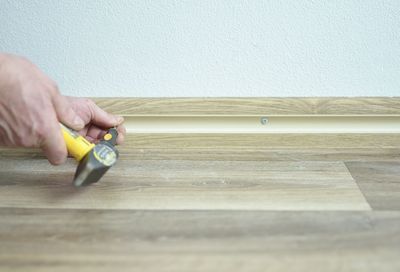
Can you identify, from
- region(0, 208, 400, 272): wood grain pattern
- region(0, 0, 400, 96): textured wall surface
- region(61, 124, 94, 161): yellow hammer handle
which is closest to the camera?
region(0, 208, 400, 272): wood grain pattern

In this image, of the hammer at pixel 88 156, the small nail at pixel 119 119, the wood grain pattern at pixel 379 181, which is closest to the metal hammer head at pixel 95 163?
the hammer at pixel 88 156

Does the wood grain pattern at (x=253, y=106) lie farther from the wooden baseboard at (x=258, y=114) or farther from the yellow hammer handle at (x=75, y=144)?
the yellow hammer handle at (x=75, y=144)

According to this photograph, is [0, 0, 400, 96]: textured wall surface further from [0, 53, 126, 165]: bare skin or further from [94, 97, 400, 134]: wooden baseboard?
[0, 53, 126, 165]: bare skin

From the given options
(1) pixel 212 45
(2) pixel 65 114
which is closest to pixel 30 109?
(2) pixel 65 114

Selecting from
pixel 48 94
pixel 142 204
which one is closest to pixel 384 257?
pixel 142 204

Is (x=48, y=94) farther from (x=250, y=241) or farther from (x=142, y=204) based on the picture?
(x=250, y=241)

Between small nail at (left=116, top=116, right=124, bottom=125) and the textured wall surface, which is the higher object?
the textured wall surface

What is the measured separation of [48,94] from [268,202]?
35 cm

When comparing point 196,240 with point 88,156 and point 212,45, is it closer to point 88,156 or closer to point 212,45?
point 88,156

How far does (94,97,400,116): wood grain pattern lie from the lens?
764mm

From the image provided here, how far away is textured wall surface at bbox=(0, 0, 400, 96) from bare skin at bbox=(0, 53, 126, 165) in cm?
20

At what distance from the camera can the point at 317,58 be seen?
0.74m

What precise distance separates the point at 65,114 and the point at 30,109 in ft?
0.19

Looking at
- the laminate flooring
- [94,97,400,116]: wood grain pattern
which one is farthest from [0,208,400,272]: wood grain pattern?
[94,97,400,116]: wood grain pattern
